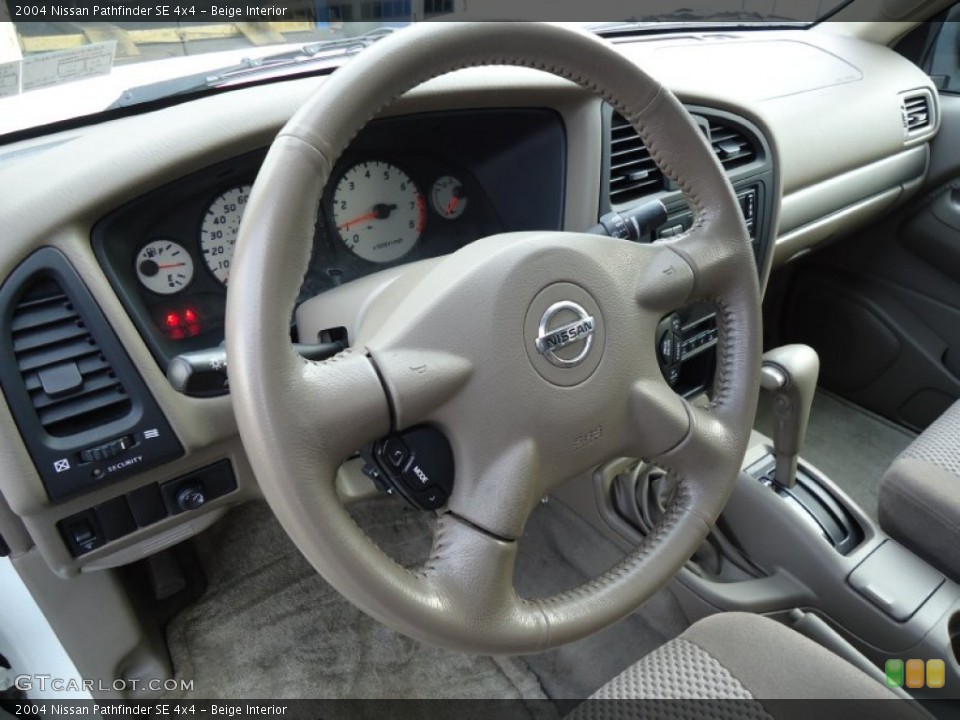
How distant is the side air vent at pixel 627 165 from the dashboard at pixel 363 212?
4.0 inches

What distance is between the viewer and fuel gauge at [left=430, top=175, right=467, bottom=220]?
4.00 ft

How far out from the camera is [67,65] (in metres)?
0.98

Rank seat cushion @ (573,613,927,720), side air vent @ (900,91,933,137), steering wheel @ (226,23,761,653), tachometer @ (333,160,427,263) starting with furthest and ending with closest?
1. side air vent @ (900,91,933,137)
2. tachometer @ (333,160,427,263)
3. seat cushion @ (573,613,927,720)
4. steering wheel @ (226,23,761,653)

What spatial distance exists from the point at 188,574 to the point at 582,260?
1.10 meters

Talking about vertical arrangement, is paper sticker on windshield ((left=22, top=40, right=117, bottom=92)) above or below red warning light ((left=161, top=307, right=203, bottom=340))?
above

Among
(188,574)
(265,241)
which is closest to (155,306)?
(265,241)

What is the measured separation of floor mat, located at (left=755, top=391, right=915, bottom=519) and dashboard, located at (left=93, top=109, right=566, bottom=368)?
47.9 inches

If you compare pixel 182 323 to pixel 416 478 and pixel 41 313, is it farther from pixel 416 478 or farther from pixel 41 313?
pixel 416 478

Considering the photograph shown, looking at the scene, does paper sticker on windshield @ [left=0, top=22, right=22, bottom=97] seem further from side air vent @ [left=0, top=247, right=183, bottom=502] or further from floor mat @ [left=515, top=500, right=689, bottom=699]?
floor mat @ [left=515, top=500, right=689, bottom=699]

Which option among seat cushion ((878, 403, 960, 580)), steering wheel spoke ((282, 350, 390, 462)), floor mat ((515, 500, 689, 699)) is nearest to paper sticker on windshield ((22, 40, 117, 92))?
steering wheel spoke ((282, 350, 390, 462))

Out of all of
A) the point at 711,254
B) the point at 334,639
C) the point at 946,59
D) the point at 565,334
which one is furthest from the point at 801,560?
the point at 946,59

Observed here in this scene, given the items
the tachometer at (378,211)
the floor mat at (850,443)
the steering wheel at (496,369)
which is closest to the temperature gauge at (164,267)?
the tachometer at (378,211)

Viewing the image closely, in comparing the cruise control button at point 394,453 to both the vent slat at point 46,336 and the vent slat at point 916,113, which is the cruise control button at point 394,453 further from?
the vent slat at point 916,113

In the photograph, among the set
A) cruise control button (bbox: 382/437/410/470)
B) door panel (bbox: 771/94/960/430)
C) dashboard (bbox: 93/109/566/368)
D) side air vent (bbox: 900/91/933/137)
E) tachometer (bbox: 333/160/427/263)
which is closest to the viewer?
cruise control button (bbox: 382/437/410/470)
